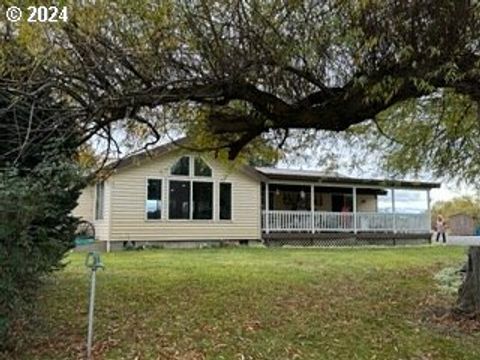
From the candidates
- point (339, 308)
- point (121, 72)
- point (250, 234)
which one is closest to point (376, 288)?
point (339, 308)

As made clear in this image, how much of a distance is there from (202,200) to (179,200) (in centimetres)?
98

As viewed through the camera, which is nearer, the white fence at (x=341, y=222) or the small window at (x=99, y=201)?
the small window at (x=99, y=201)

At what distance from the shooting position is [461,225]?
37750 millimetres

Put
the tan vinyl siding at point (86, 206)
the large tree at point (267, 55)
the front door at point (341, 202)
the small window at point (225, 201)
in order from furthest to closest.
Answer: the front door at point (341, 202) < the small window at point (225, 201) < the tan vinyl siding at point (86, 206) < the large tree at point (267, 55)

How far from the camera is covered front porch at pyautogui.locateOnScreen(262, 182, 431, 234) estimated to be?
23.8 m

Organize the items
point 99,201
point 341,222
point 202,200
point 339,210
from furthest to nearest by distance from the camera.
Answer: point 339,210 < point 341,222 < point 202,200 < point 99,201

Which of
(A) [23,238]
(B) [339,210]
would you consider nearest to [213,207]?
(B) [339,210]

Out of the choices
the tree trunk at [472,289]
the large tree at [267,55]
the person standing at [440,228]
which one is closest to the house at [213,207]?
the person standing at [440,228]

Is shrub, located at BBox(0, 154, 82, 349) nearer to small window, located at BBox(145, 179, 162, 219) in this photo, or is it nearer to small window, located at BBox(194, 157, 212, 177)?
small window, located at BBox(145, 179, 162, 219)

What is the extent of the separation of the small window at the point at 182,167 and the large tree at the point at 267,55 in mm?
13614

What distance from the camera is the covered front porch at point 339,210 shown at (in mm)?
23828

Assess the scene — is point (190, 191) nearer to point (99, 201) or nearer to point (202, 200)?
point (202, 200)

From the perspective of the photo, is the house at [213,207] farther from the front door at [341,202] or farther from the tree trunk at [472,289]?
the tree trunk at [472,289]

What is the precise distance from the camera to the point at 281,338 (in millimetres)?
6445
